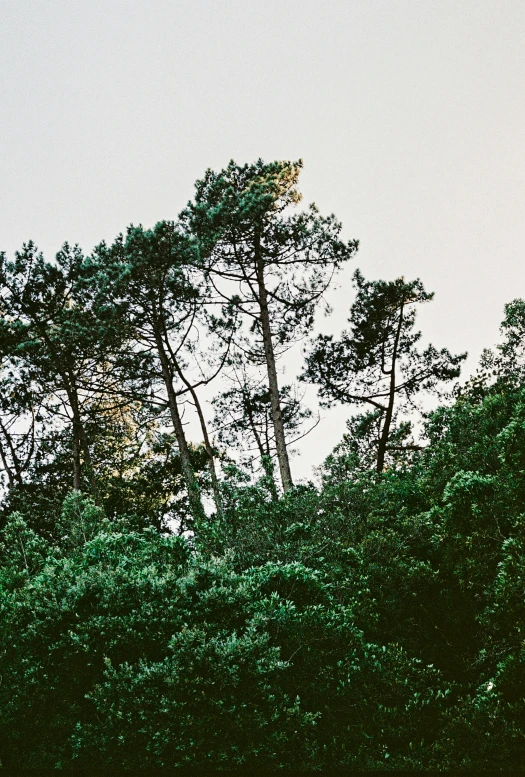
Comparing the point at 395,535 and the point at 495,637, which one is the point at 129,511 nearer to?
the point at 395,535

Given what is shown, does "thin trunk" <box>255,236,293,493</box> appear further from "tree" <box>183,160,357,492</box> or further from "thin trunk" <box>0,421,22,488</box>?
"thin trunk" <box>0,421,22,488</box>

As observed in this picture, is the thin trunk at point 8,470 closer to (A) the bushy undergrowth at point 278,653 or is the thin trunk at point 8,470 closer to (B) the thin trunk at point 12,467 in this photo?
(B) the thin trunk at point 12,467

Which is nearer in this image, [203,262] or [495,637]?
[495,637]

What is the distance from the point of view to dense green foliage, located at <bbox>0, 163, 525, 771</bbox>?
6191mm

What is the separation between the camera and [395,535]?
423 inches

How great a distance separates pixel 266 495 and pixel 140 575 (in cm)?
503

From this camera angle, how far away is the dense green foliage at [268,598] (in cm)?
619

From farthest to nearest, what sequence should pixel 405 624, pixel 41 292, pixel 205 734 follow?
pixel 41 292 < pixel 405 624 < pixel 205 734

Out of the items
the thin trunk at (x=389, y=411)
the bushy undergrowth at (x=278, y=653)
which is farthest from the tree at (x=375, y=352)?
the bushy undergrowth at (x=278, y=653)

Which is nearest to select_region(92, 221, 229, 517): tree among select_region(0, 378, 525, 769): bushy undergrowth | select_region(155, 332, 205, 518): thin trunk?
select_region(155, 332, 205, 518): thin trunk

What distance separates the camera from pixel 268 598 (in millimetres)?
7504

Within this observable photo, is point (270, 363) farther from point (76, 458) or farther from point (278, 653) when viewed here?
point (278, 653)

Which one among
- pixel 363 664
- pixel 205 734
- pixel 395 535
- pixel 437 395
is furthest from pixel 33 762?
pixel 437 395

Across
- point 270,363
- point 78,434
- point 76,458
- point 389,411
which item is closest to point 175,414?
point 270,363
